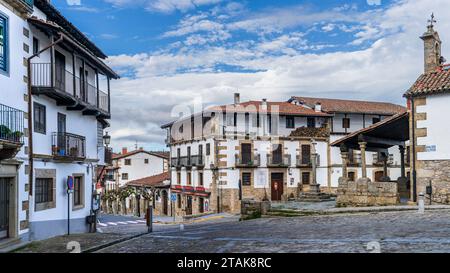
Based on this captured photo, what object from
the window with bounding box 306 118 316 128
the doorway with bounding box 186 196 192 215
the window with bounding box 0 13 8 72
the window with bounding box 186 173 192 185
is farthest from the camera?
the doorway with bounding box 186 196 192 215

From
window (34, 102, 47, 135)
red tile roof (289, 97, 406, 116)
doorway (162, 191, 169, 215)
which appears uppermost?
red tile roof (289, 97, 406, 116)

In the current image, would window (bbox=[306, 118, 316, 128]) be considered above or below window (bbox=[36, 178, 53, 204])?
above

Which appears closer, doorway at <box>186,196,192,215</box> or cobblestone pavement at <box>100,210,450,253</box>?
cobblestone pavement at <box>100,210,450,253</box>

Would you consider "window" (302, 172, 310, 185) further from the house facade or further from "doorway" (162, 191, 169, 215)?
"doorway" (162, 191, 169, 215)

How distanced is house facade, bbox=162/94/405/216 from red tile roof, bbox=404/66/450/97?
1492 centimetres

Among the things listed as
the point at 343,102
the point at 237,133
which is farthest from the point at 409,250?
the point at 343,102

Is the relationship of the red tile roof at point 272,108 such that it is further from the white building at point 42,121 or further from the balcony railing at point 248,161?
the white building at point 42,121

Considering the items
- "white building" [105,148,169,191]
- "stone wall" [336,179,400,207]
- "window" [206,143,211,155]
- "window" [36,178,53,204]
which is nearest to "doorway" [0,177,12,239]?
"window" [36,178,53,204]

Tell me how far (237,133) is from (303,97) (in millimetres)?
9799

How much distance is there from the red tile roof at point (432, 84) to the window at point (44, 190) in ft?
47.1

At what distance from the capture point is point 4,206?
12844mm

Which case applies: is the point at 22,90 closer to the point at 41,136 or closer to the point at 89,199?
the point at 41,136

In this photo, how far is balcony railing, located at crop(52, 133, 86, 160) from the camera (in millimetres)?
15898
